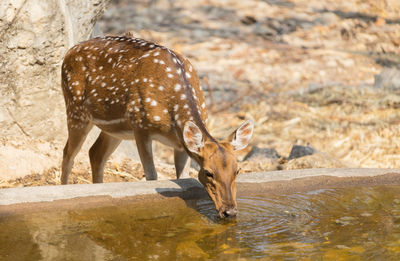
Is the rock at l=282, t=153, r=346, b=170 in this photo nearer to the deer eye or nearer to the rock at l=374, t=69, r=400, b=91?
the deer eye

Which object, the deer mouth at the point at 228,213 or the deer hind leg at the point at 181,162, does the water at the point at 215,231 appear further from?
the deer hind leg at the point at 181,162

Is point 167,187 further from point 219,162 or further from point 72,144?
point 72,144

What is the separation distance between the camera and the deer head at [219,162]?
15.5ft

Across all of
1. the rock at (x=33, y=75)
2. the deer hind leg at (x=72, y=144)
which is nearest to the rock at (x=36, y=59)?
the rock at (x=33, y=75)

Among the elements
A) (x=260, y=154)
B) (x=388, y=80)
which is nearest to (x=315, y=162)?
(x=260, y=154)

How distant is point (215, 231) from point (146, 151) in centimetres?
155

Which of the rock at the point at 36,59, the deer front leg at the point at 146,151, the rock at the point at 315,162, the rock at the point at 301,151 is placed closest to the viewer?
the deer front leg at the point at 146,151

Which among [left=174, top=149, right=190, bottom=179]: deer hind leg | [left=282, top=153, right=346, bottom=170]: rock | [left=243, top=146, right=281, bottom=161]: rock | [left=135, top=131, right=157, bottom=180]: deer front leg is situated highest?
[left=135, top=131, right=157, bottom=180]: deer front leg

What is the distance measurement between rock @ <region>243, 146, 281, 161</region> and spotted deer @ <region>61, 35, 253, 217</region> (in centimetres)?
249

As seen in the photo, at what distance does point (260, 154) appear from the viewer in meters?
8.85

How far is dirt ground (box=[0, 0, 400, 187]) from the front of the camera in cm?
902

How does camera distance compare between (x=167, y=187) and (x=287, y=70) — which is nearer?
(x=167, y=187)

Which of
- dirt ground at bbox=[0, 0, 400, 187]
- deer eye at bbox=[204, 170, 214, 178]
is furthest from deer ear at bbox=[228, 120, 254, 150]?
dirt ground at bbox=[0, 0, 400, 187]

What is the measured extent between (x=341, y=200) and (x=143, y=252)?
2.11 metres
